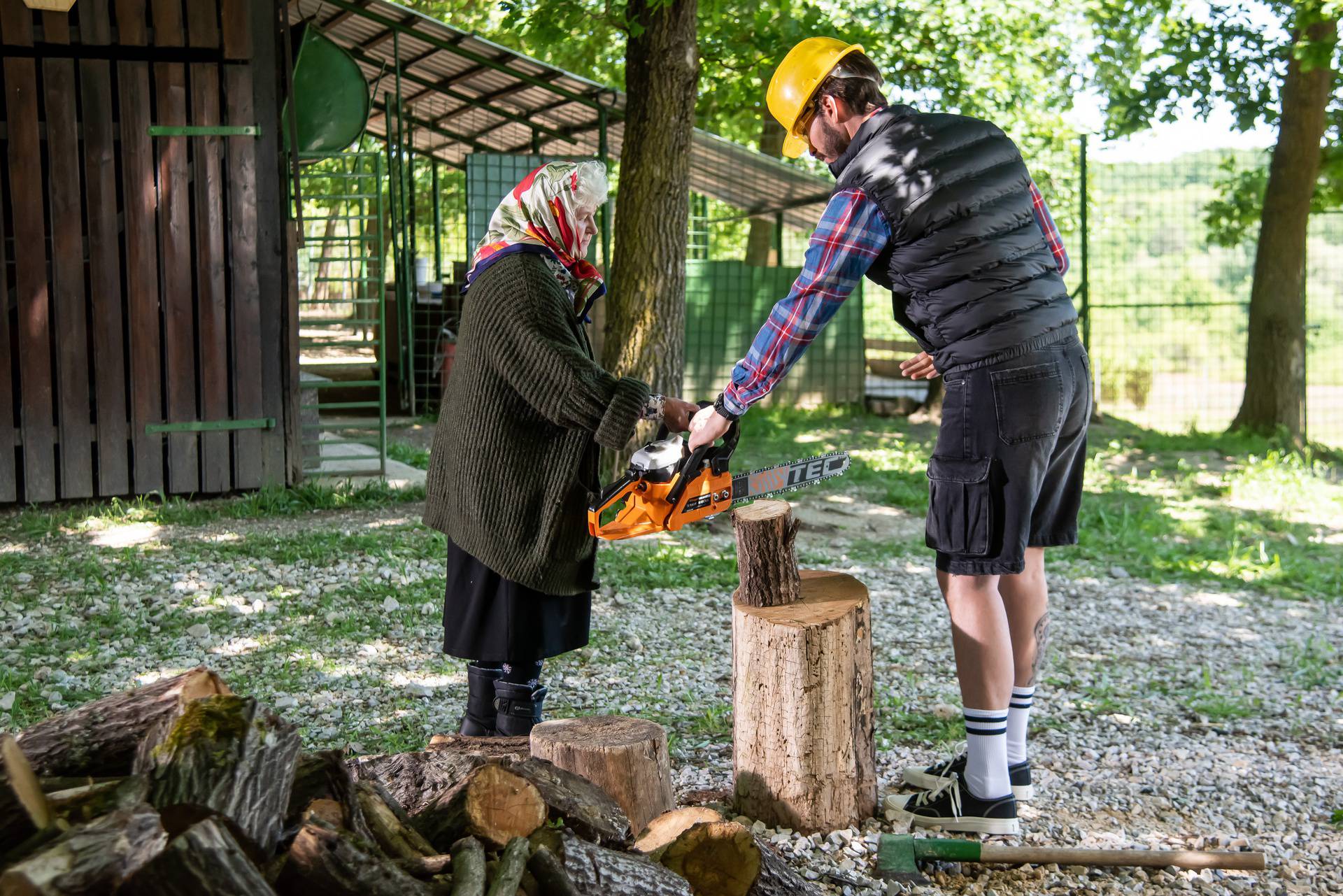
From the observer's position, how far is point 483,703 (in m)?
3.68

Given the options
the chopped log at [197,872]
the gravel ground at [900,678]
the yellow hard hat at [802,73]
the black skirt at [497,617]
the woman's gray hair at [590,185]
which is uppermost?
the yellow hard hat at [802,73]

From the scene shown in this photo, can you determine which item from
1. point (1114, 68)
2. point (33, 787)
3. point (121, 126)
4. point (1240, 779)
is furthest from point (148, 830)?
point (1114, 68)

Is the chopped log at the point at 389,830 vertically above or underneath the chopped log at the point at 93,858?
underneath

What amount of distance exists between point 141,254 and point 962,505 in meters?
6.42

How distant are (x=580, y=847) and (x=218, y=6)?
6983mm

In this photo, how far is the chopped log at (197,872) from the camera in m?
1.96

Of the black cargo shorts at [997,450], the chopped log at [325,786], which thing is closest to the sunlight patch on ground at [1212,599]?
the black cargo shorts at [997,450]

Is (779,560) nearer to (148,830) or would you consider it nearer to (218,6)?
(148,830)

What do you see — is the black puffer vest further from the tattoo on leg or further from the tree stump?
the tree stump

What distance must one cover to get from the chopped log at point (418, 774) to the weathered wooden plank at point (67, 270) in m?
5.70

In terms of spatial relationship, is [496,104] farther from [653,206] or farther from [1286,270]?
[1286,270]

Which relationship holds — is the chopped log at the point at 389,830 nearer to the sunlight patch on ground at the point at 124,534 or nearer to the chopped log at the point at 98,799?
the chopped log at the point at 98,799

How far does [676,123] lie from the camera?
7.55 m

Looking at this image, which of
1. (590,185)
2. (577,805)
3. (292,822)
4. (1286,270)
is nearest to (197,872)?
(292,822)
